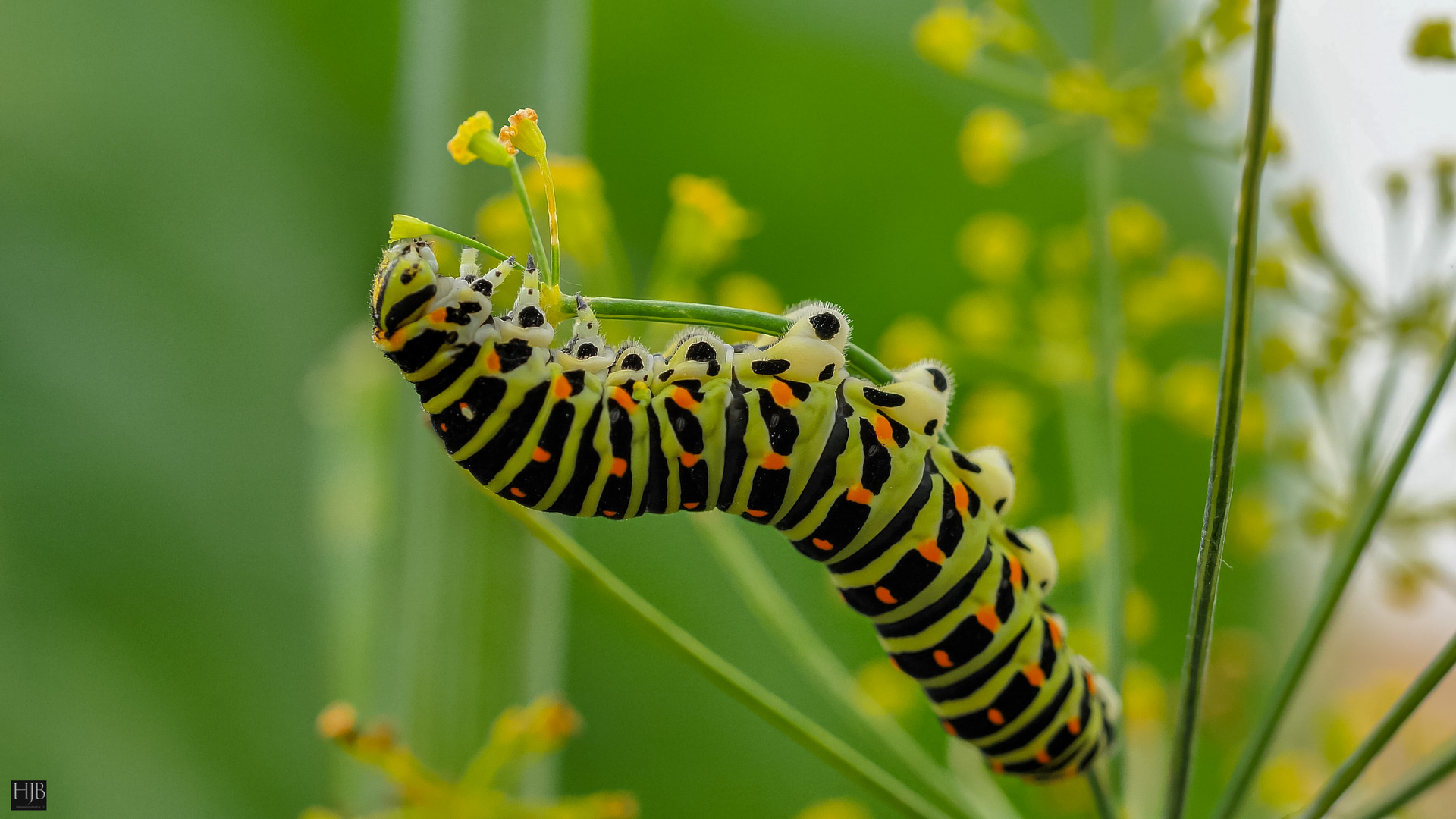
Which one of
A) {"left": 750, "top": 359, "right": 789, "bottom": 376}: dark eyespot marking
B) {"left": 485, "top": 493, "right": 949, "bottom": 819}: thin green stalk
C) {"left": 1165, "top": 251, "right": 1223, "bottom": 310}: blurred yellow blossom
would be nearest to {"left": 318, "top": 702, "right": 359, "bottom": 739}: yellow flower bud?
{"left": 485, "top": 493, "right": 949, "bottom": 819}: thin green stalk

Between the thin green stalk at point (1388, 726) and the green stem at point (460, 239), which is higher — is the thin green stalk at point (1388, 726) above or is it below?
below

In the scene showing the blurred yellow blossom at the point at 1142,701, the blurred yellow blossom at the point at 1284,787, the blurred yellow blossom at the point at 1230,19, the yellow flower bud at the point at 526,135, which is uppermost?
the blurred yellow blossom at the point at 1230,19

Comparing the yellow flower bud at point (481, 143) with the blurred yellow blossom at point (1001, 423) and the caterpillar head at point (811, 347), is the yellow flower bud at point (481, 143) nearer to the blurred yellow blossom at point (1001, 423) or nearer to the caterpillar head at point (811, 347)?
the caterpillar head at point (811, 347)

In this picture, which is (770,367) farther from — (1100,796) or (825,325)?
(1100,796)

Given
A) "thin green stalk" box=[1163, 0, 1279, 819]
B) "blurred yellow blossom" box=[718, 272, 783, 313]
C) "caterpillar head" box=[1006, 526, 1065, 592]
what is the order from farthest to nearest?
"blurred yellow blossom" box=[718, 272, 783, 313]
"caterpillar head" box=[1006, 526, 1065, 592]
"thin green stalk" box=[1163, 0, 1279, 819]

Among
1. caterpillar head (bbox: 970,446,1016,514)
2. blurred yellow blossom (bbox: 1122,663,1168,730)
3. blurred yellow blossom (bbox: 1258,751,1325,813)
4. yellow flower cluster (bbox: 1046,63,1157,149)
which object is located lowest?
blurred yellow blossom (bbox: 1258,751,1325,813)

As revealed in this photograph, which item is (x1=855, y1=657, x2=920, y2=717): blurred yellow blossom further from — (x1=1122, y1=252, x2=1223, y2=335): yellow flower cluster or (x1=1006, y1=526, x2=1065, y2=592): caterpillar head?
(x1=1122, y1=252, x2=1223, y2=335): yellow flower cluster

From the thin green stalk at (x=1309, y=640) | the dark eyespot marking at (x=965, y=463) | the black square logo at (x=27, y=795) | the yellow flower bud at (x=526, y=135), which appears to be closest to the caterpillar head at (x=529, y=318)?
the yellow flower bud at (x=526, y=135)
